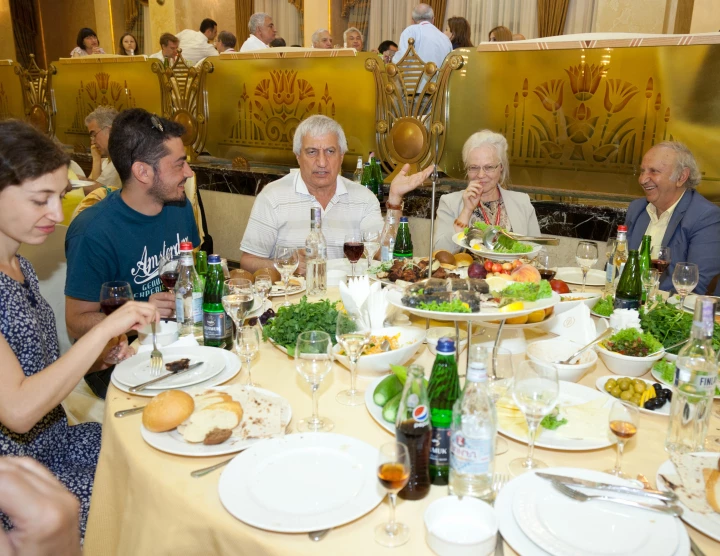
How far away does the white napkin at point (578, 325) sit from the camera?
5.56ft

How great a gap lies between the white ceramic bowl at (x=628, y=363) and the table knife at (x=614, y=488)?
23.1 inches

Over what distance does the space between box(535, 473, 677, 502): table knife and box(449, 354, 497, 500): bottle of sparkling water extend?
0.14 meters

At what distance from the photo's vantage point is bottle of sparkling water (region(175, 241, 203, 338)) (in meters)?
1.94

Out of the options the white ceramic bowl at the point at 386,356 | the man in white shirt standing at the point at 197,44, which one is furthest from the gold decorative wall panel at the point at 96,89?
the white ceramic bowl at the point at 386,356

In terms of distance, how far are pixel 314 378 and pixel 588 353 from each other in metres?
0.79

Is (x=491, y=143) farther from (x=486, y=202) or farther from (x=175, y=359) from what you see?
(x=175, y=359)

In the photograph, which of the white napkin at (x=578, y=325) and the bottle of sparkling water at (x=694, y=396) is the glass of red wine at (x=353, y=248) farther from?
the bottle of sparkling water at (x=694, y=396)

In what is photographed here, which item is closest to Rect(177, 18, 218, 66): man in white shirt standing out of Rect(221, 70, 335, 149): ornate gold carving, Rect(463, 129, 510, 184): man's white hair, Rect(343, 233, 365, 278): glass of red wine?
Rect(221, 70, 335, 149): ornate gold carving

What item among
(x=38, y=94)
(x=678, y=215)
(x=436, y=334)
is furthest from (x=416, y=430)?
(x=38, y=94)

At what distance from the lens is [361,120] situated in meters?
4.97

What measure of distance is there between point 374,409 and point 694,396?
68 centimetres

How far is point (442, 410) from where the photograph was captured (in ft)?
3.67

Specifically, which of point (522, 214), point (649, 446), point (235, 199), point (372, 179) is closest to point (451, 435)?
point (649, 446)

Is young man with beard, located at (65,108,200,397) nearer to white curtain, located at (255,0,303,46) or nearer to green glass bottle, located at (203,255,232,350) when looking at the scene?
green glass bottle, located at (203,255,232,350)
